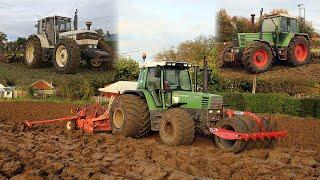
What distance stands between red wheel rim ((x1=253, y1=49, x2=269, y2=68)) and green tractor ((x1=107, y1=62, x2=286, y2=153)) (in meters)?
5.69

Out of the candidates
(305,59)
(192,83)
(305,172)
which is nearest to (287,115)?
(305,59)

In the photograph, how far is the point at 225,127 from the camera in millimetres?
8500

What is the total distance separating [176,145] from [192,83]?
1814mm

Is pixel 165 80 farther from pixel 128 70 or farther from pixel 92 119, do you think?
pixel 128 70

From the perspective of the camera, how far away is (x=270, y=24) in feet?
52.4

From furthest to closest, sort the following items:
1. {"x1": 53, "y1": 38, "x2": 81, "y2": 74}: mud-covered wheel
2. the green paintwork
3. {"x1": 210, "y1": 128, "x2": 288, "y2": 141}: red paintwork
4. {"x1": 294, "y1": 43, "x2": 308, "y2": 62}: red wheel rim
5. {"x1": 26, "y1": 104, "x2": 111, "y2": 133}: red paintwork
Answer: {"x1": 294, "y1": 43, "x2": 308, "y2": 62}: red wheel rim
the green paintwork
{"x1": 53, "y1": 38, "x2": 81, "y2": 74}: mud-covered wheel
{"x1": 26, "y1": 104, "x2": 111, "y2": 133}: red paintwork
{"x1": 210, "y1": 128, "x2": 288, "y2": 141}: red paintwork

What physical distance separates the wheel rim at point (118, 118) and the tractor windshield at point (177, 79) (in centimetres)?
152

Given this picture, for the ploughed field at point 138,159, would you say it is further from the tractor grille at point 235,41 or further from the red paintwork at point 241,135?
the tractor grille at point 235,41

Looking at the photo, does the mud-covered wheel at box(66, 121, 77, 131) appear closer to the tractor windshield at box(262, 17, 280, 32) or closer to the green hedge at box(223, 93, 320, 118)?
the green hedge at box(223, 93, 320, 118)

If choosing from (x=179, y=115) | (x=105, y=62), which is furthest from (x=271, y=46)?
(x=179, y=115)

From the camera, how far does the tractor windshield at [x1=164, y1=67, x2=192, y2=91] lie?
31.1 ft

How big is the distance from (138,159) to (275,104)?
34.6ft

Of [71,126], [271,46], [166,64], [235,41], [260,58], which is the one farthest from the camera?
[235,41]

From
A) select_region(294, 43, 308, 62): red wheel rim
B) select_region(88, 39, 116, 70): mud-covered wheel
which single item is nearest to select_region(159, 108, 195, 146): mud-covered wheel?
select_region(88, 39, 116, 70): mud-covered wheel
